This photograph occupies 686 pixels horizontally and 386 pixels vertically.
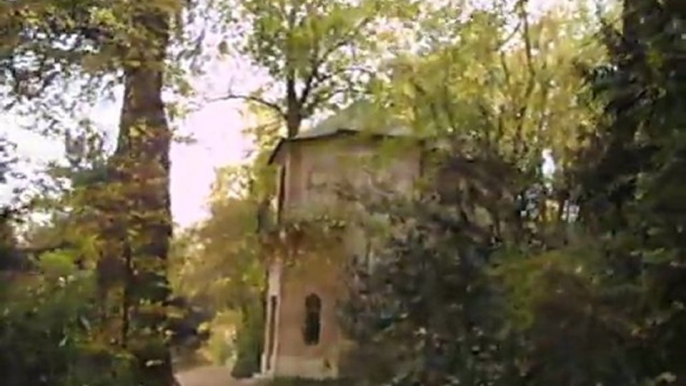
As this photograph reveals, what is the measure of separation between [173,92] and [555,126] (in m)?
3.01

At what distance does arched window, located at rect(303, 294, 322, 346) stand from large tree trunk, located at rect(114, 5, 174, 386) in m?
10.1

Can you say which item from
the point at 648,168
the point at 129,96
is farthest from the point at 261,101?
the point at 648,168

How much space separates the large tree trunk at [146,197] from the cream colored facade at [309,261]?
8.27ft

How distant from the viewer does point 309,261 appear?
51.7 feet

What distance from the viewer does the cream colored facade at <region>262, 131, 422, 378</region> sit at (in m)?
11.6

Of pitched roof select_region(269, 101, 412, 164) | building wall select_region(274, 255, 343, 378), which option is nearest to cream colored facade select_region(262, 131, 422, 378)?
building wall select_region(274, 255, 343, 378)

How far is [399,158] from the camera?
29.6 feet

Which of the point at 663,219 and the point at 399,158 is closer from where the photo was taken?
the point at 663,219

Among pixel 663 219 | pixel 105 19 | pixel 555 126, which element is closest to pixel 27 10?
pixel 105 19

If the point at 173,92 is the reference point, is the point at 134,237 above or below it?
below

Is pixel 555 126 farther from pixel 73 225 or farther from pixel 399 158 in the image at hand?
pixel 73 225

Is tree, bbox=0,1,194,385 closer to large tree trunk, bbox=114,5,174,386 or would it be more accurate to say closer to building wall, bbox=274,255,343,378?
large tree trunk, bbox=114,5,174,386

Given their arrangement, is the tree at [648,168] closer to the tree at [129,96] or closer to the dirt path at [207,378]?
the tree at [129,96]

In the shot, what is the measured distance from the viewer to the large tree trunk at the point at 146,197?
713 cm
